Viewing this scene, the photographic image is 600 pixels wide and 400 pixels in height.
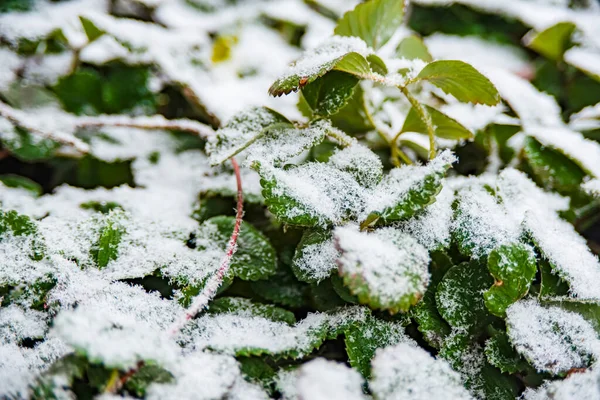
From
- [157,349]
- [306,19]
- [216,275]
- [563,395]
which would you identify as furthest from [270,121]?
[306,19]

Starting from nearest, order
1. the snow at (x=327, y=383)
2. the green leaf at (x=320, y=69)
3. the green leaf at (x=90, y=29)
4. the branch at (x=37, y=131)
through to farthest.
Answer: the snow at (x=327, y=383), the green leaf at (x=320, y=69), the branch at (x=37, y=131), the green leaf at (x=90, y=29)

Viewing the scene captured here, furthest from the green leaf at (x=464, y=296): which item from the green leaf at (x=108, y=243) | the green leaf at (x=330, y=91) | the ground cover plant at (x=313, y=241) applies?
the green leaf at (x=108, y=243)

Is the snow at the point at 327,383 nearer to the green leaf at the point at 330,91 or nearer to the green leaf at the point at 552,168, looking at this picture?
the green leaf at the point at 330,91

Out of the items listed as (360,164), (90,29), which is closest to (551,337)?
(360,164)

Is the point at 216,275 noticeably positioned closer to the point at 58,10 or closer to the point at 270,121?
the point at 270,121

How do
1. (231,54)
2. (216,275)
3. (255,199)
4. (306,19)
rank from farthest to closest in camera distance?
(306,19) → (231,54) → (255,199) → (216,275)

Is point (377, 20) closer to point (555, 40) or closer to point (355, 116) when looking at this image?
point (355, 116)
